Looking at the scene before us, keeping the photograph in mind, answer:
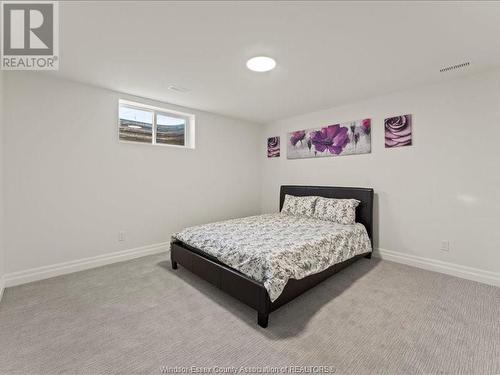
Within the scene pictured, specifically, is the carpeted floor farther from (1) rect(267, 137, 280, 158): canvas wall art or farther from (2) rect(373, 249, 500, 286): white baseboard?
(1) rect(267, 137, 280, 158): canvas wall art

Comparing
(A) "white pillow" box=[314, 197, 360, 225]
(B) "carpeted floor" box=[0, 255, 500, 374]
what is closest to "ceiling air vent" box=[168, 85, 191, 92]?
(B) "carpeted floor" box=[0, 255, 500, 374]

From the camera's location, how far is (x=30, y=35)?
1964mm

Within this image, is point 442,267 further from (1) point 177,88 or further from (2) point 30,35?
(2) point 30,35

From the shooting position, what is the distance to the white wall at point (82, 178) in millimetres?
2551

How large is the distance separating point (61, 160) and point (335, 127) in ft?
13.0

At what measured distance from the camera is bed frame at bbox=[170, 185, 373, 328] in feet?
6.12

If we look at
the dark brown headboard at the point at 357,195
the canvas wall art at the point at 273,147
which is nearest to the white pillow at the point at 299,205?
the dark brown headboard at the point at 357,195

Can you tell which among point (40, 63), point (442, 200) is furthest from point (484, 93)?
point (40, 63)

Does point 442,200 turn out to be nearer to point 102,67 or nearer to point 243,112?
point 243,112

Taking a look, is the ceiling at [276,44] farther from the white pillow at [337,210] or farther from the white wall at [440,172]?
the white pillow at [337,210]

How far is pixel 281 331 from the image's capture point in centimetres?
179

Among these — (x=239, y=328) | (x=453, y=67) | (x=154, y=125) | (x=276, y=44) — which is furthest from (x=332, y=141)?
(x=239, y=328)

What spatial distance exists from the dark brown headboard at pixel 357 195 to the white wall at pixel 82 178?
1.88 m

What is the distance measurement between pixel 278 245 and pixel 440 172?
2348 millimetres
